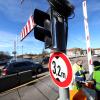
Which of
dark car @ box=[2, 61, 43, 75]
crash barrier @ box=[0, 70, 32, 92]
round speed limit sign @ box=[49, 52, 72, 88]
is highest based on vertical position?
round speed limit sign @ box=[49, 52, 72, 88]

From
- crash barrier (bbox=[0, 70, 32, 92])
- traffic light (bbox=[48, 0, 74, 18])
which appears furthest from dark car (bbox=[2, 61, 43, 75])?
traffic light (bbox=[48, 0, 74, 18])

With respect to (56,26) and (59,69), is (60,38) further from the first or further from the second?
(59,69)

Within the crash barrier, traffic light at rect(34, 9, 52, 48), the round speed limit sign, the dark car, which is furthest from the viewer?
the dark car

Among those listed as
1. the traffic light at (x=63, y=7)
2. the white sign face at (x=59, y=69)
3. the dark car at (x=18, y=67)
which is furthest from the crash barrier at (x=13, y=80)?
the traffic light at (x=63, y=7)

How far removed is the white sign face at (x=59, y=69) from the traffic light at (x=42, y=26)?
0.34 metres

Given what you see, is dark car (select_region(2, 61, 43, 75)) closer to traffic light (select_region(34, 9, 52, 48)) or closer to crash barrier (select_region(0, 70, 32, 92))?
crash barrier (select_region(0, 70, 32, 92))

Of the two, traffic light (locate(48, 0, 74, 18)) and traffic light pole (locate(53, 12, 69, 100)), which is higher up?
traffic light (locate(48, 0, 74, 18))

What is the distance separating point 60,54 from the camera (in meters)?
3.30

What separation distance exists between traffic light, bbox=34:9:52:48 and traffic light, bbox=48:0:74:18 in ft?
0.76

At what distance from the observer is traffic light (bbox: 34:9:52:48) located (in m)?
3.60

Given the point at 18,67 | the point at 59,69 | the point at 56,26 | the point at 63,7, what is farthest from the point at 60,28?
the point at 18,67

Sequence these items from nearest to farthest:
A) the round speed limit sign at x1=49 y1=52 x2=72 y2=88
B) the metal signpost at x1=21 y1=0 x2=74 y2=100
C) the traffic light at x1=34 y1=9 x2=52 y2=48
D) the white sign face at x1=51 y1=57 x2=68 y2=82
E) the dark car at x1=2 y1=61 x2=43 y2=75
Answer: the round speed limit sign at x1=49 y1=52 x2=72 y2=88
the white sign face at x1=51 y1=57 x2=68 y2=82
the metal signpost at x1=21 y1=0 x2=74 y2=100
the traffic light at x1=34 y1=9 x2=52 y2=48
the dark car at x1=2 y1=61 x2=43 y2=75

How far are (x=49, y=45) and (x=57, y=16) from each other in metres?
0.56

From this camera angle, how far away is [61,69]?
3.33 metres
